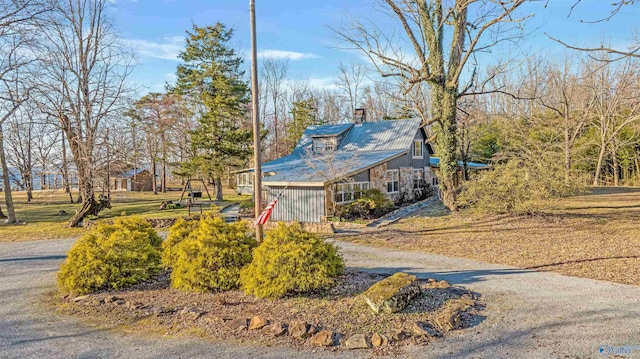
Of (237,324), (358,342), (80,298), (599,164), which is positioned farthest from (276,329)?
(599,164)

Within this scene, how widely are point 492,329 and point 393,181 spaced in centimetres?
1676

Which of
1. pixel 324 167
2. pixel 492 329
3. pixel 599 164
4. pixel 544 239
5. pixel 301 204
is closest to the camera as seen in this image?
pixel 492 329

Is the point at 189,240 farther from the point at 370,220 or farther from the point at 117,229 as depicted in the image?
the point at 370,220

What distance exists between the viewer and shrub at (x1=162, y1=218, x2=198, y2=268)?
24.9ft

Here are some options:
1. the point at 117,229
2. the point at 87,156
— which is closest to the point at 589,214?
the point at 117,229

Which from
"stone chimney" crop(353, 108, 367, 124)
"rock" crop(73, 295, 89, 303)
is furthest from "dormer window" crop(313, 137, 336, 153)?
"rock" crop(73, 295, 89, 303)

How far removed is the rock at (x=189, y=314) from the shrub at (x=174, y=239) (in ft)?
6.31

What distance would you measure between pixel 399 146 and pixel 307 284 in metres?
17.7

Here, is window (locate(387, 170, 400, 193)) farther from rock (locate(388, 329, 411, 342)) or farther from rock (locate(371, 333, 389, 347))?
rock (locate(371, 333, 389, 347))

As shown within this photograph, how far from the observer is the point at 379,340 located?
4691 millimetres

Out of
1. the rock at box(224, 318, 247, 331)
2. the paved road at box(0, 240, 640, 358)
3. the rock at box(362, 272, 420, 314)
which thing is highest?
the rock at box(362, 272, 420, 314)

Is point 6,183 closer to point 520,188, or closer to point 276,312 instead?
point 276,312

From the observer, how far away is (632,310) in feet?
18.6

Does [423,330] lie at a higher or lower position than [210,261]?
lower
